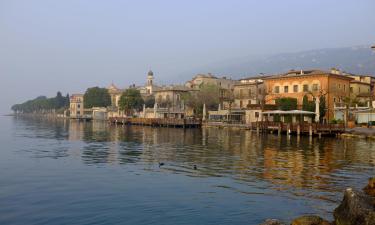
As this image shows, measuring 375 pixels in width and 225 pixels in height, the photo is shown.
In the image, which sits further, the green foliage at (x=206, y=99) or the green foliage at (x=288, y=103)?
the green foliage at (x=206, y=99)

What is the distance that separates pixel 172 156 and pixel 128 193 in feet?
49.4

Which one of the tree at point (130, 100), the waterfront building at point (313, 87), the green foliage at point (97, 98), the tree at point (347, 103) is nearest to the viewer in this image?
the tree at point (347, 103)

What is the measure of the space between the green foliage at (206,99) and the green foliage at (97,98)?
62257mm

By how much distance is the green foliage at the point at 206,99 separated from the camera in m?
103

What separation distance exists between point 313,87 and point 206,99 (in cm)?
3238

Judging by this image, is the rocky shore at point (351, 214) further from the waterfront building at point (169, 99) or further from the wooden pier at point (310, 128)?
the waterfront building at point (169, 99)

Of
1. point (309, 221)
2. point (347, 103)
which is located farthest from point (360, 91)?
point (309, 221)

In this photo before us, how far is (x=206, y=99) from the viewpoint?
10219cm


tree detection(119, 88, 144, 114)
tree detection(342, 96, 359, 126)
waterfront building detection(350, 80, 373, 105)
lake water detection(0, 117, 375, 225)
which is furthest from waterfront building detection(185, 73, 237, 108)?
lake water detection(0, 117, 375, 225)

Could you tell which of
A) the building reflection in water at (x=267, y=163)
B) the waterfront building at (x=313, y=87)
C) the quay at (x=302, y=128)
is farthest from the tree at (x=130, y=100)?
the building reflection in water at (x=267, y=163)

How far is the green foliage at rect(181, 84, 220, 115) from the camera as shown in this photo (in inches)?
4043

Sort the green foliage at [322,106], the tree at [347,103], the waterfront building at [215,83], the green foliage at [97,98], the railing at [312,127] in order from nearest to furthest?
the railing at [312,127]
the tree at [347,103]
the green foliage at [322,106]
the waterfront building at [215,83]
the green foliage at [97,98]

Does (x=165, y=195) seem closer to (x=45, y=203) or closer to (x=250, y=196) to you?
(x=250, y=196)

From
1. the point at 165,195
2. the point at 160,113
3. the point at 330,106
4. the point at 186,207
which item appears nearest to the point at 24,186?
the point at 165,195
